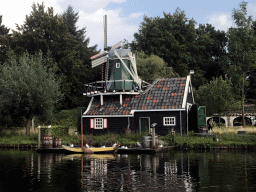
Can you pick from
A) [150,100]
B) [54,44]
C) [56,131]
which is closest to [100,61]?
[150,100]

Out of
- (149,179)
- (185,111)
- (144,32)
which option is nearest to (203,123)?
(185,111)

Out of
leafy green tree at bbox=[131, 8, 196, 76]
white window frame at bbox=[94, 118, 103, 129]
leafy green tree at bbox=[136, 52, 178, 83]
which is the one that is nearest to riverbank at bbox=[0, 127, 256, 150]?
white window frame at bbox=[94, 118, 103, 129]

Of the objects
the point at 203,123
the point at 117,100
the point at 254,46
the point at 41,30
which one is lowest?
the point at 203,123

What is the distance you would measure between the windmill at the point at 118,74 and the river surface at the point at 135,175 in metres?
15.2

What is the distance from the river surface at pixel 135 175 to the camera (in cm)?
1348

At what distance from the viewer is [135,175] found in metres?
16.1

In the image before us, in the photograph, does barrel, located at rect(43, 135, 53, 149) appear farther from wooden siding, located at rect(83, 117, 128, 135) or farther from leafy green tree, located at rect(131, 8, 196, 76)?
leafy green tree, located at rect(131, 8, 196, 76)

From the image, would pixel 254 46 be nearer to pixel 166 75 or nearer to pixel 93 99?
pixel 166 75

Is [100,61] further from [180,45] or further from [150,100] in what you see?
[180,45]

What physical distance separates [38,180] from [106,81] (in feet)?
70.7

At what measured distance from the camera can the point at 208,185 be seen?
1365 cm

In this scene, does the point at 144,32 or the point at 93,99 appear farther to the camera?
the point at 144,32

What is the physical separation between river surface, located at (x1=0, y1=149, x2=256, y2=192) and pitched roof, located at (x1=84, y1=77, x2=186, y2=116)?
1203cm

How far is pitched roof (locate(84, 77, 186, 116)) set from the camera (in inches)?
1334
